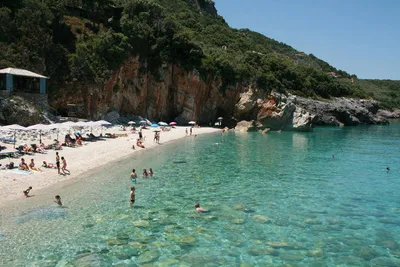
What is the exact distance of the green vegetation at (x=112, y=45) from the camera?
39.7 meters

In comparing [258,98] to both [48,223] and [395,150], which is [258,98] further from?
[48,223]

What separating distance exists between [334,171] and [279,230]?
13542 mm

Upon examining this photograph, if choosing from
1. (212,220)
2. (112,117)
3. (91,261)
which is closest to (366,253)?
(212,220)

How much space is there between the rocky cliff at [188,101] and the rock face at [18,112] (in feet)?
40.1

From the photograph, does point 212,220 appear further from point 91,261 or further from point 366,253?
point 366,253

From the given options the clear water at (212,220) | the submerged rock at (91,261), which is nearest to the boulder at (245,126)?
the clear water at (212,220)

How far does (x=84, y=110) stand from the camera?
141 ft

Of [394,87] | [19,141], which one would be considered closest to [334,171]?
[19,141]

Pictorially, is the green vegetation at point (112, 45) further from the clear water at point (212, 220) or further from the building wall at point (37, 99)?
the clear water at point (212, 220)

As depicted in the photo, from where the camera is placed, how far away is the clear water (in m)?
10.5

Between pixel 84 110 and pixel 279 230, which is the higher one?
pixel 84 110

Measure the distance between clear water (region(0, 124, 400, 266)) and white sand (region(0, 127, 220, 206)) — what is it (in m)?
1.15

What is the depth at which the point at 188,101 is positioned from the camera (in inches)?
2200

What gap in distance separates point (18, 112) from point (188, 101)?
2949cm
